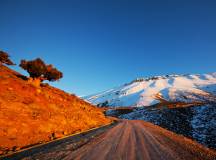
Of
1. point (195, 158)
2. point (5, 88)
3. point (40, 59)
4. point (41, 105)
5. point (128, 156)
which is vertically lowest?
point (195, 158)

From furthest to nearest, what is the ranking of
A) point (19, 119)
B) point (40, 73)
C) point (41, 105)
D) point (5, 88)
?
point (40, 73), point (41, 105), point (5, 88), point (19, 119)

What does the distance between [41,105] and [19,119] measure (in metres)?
5.01

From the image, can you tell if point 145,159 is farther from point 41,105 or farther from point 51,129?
point 41,105

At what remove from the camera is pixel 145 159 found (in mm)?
9102

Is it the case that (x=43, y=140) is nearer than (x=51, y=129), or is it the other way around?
(x=43, y=140)

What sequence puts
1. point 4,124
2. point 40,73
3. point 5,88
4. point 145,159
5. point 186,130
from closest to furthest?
1. point 145,159
2. point 4,124
3. point 5,88
4. point 40,73
5. point 186,130

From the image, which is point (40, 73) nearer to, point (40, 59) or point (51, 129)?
point (40, 59)

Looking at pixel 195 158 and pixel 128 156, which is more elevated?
pixel 128 156

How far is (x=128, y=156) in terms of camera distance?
31.4 feet

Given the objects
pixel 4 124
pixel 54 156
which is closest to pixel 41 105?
pixel 4 124

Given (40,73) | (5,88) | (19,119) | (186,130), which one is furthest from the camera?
(186,130)

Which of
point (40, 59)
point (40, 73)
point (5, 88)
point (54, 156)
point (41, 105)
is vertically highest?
point (40, 59)

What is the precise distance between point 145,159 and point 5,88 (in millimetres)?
15159

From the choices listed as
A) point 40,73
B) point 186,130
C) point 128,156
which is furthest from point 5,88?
point 186,130
